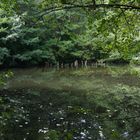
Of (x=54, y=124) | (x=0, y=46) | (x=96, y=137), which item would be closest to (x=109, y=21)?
(x=96, y=137)

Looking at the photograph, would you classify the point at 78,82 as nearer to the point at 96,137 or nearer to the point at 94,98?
the point at 94,98

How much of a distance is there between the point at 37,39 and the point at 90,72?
6.74m

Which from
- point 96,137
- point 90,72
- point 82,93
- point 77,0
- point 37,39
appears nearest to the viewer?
point 77,0

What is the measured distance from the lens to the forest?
19.4 ft

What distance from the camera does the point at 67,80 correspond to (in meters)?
26.5

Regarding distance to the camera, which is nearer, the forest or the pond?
the forest

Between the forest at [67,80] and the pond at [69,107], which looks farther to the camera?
the pond at [69,107]

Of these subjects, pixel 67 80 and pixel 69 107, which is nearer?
pixel 69 107

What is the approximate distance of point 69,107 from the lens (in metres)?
16.2

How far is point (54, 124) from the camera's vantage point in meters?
13.3

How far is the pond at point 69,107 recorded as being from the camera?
39.7ft

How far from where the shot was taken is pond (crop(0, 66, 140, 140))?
39.7ft

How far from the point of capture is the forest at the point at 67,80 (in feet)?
19.4

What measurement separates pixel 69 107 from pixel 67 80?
10341 millimetres
